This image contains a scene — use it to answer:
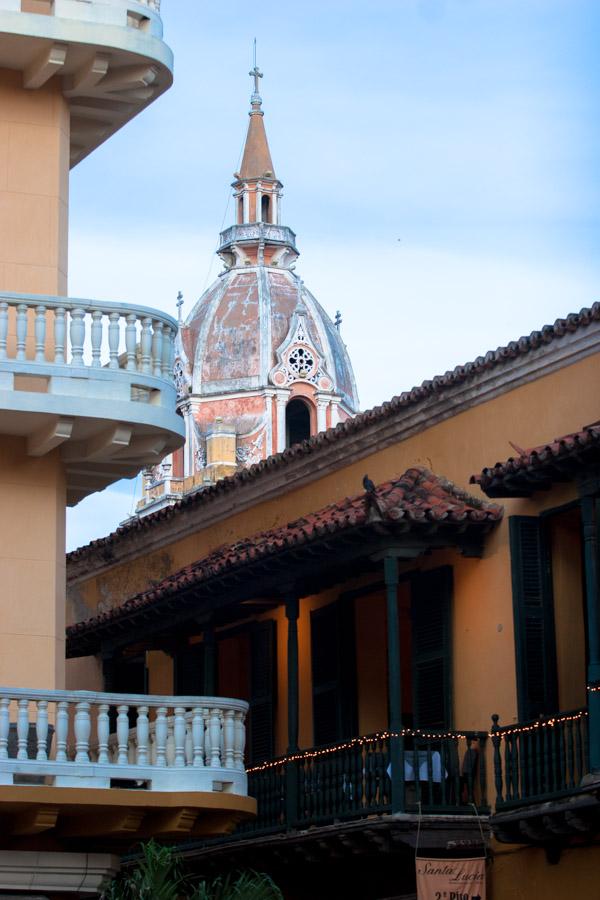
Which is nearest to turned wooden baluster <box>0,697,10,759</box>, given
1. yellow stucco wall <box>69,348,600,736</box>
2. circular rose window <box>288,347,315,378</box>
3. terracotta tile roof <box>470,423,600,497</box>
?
terracotta tile roof <box>470,423,600,497</box>

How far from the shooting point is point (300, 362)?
222 feet

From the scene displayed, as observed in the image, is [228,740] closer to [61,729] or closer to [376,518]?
[61,729]

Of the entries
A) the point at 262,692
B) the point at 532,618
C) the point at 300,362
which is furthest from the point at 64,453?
the point at 300,362

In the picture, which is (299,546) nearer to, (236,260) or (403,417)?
(403,417)

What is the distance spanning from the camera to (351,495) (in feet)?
78.1

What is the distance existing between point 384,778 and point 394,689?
31.8 inches

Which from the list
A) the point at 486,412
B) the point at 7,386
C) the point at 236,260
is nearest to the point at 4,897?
the point at 7,386

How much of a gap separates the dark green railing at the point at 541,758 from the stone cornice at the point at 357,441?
3.43m

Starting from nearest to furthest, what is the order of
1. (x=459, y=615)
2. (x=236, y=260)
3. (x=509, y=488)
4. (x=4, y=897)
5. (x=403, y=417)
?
(x=4, y=897) < (x=509, y=488) < (x=459, y=615) < (x=403, y=417) < (x=236, y=260)

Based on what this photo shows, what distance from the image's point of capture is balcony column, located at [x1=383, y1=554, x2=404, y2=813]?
19.8 meters

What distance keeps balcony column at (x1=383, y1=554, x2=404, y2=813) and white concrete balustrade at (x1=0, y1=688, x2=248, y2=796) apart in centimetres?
230

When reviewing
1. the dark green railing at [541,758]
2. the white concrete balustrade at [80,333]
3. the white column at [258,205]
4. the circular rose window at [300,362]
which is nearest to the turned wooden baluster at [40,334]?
the white concrete balustrade at [80,333]

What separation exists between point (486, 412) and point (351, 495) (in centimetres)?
261

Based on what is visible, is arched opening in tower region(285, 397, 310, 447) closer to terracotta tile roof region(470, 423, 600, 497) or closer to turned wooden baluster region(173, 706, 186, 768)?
terracotta tile roof region(470, 423, 600, 497)
